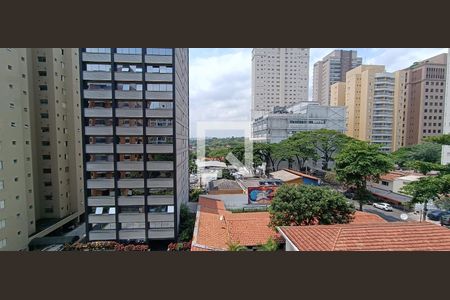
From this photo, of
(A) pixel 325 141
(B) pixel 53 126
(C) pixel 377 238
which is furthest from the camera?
(A) pixel 325 141

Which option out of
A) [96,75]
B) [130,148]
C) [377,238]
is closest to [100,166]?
[130,148]

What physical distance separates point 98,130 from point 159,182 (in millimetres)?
2322

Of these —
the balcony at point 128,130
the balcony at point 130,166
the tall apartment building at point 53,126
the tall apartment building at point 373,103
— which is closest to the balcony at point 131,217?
the balcony at point 130,166

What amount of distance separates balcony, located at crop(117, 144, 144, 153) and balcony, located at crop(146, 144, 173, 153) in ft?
0.75

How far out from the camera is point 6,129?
7133 mm

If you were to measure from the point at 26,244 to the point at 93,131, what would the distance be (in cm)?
492

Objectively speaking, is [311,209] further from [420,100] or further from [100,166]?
[420,100]

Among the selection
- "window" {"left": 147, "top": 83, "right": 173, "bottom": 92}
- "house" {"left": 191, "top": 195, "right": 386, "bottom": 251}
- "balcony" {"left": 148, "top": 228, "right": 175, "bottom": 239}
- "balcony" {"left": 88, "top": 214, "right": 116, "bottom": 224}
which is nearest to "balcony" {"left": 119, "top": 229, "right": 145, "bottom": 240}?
"balcony" {"left": 148, "top": 228, "right": 175, "bottom": 239}

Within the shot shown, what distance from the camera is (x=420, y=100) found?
69.5 ft

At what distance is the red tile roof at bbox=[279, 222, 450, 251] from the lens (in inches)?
113

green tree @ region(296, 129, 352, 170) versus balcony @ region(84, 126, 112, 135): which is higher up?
balcony @ region(84, 126, 112, 135)

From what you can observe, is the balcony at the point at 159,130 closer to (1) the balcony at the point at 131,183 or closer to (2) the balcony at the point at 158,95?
(2) the balcony at the point at 158,95

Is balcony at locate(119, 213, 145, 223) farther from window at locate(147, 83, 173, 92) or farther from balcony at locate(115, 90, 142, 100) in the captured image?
window at locate(147, 83, 173, 92)

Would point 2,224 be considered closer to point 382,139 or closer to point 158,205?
point 158,205
